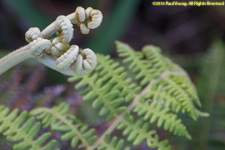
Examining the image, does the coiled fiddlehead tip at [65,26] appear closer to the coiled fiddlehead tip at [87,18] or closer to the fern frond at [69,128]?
the coiled fiddlehead tip at [87,18]

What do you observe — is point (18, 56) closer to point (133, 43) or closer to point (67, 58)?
point (67, 58)

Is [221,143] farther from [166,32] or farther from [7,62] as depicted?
[166,32]

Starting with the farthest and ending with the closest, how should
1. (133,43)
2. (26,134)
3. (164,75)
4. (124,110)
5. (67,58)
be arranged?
(133,43)
(164,75)
(124,110)
(26,134)
(67,58)

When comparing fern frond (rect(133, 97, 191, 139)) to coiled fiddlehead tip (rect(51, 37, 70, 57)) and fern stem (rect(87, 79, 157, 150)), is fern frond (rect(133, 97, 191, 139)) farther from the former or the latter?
coiled fiddlehead tip (rect(51, 37, 70, 57))

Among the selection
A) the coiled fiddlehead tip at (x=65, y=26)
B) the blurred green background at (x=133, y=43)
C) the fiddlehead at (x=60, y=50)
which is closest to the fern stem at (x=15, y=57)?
the fiddlehead at (x=60, y=50)

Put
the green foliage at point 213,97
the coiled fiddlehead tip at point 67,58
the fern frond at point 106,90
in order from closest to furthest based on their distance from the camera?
the coiled fiddlehead tip at point 67,58
the fern frond at point 106,90
the green foliage at point 213,97

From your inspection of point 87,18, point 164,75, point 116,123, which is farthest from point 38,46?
point 164,75
